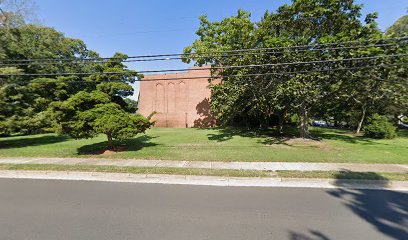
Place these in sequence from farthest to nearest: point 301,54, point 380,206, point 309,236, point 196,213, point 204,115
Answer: point 204,115 < point 301,54 < point 380,206 < point 196,213 < point 309,236

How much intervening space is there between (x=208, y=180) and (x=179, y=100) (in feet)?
96.3

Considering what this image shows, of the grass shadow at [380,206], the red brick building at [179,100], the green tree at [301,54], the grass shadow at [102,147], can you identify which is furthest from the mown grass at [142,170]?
the red brick building at [179,100]

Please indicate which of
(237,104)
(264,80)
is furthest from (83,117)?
(237,104)

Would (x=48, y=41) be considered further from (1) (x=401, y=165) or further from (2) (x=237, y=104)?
(1) (x=401, y=165)

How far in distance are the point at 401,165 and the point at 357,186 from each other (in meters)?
Answer: 3.69

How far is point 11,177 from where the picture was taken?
7.19 metres

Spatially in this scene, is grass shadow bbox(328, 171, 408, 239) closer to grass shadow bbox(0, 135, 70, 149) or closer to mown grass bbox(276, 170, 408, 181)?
mown grass bbox(276, 170, 408, 181)

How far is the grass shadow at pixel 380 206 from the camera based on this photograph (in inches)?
147

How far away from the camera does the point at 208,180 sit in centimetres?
654

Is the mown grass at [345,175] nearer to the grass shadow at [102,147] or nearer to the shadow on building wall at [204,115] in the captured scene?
the grass shadow at [102,147]

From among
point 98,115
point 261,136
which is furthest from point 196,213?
point 261,136

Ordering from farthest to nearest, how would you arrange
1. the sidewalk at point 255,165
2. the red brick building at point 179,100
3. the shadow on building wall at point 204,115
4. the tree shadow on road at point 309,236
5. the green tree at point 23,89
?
the red brick building at point 179,100, the shadow on building wall at point 204,115, the green tree at point 23,89, the sidewalk at point 255,165, the tree shadow on road at point 309,236

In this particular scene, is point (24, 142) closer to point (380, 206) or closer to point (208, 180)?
point (208, 180)

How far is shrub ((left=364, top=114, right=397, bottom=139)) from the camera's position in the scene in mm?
17609
